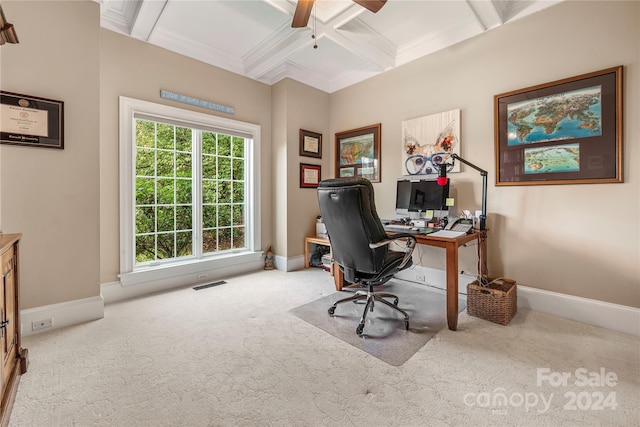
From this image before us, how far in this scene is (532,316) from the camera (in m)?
2.42

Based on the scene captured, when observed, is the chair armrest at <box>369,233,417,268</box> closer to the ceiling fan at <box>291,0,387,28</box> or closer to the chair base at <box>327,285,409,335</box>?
the chair base at <box>327,285,409,335</box>

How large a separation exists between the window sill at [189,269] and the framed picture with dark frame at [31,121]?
1.42 metres

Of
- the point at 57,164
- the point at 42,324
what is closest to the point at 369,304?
the point at 42,324

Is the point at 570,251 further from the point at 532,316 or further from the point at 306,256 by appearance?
the point at 306,256

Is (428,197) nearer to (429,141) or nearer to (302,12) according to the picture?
(429,141)

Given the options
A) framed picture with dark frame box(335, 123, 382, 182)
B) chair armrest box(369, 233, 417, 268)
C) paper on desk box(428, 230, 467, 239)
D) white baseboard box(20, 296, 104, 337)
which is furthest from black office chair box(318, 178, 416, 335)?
white baseboard box(20, 296, 104, 337)

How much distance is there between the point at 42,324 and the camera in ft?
7.00

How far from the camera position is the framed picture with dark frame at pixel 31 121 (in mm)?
2027

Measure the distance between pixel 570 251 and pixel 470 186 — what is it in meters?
1.02

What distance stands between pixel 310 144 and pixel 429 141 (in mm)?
1749

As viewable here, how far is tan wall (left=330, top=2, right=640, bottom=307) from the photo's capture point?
83.9 inches

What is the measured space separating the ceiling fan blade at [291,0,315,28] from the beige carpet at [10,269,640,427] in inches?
101

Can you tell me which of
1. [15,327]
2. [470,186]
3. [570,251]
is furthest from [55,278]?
[570,251]

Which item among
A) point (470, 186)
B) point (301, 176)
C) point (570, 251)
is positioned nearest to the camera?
point (570, 251)
